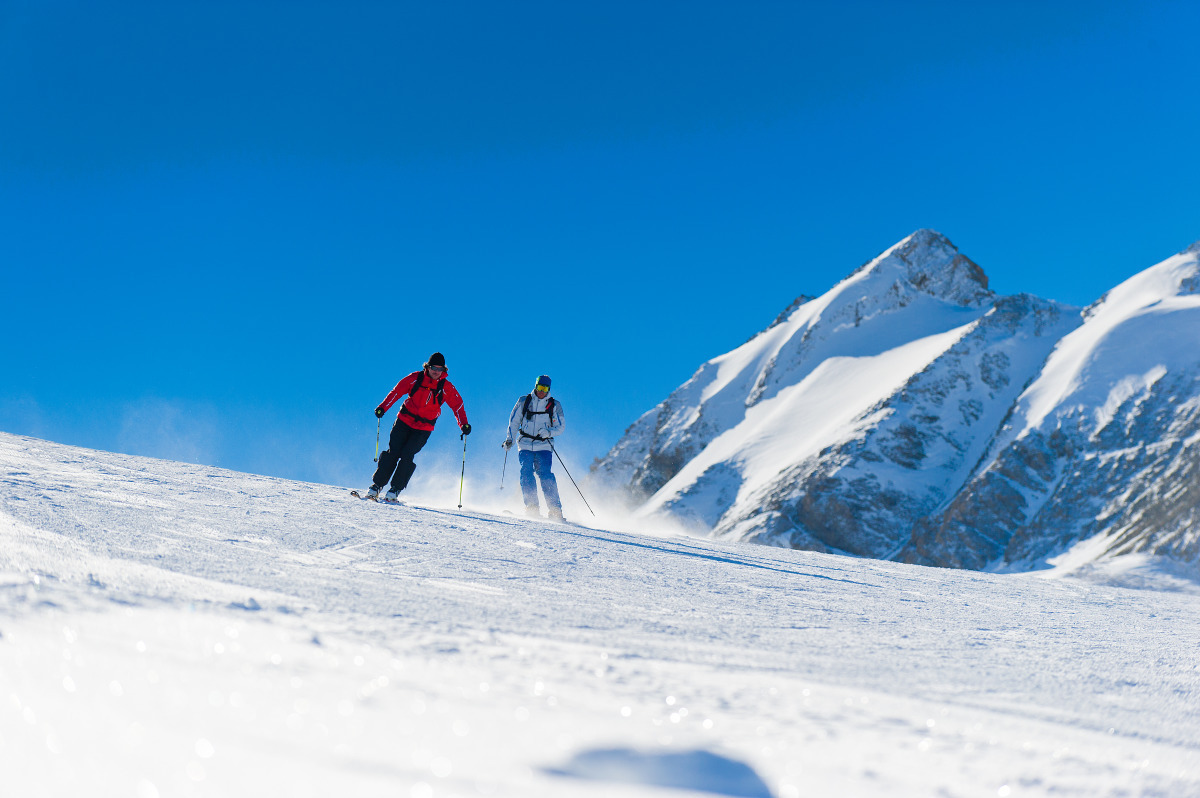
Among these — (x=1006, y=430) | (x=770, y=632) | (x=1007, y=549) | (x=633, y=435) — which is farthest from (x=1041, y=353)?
(x=770, y=632)

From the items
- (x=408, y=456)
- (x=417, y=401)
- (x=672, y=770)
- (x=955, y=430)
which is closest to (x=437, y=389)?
(x=417, y=401)

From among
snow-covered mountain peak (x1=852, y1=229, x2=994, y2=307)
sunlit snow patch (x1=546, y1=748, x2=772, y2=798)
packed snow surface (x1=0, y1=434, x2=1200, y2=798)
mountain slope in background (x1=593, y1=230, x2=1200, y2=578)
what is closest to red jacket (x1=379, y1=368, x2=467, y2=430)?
packed snow surface (x1=0, y1=434, x2=1200, y2=798)

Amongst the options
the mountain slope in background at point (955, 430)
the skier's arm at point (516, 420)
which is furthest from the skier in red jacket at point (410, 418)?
the mountain slope in background at point (955, 430)

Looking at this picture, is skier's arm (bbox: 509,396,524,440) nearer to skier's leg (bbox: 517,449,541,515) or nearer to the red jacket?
skier's leg (bbox: 517,449,541,515)

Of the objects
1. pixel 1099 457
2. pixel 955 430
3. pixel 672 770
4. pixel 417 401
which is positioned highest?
pixel 955 430

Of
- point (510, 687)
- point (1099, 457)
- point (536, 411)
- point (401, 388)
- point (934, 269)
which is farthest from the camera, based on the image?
point (934, 269)

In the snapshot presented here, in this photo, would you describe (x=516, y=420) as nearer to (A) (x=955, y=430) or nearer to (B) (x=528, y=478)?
(B) (x=528, y=478)
